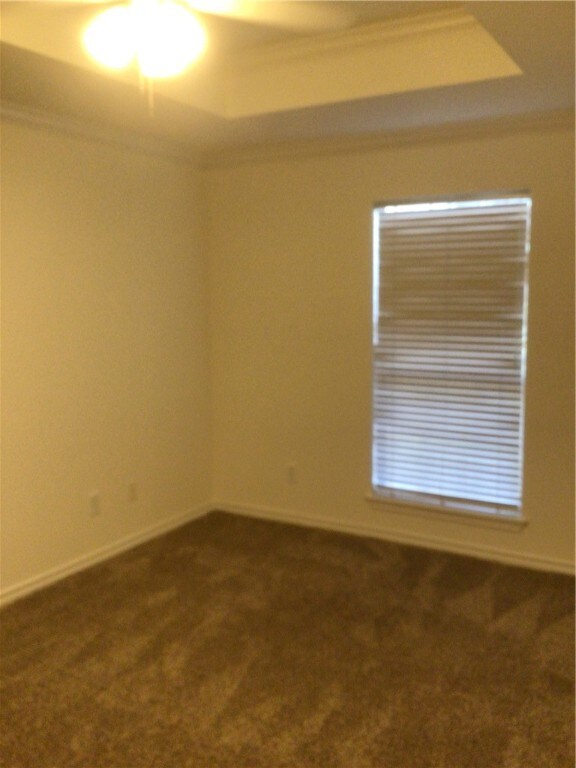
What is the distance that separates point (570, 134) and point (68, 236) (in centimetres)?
258

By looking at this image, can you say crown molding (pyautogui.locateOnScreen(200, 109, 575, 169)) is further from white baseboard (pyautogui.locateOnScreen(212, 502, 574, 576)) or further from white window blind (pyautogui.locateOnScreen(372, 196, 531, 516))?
white baseboard (pyautogui.locateOnScreen(212, 502, 574, 576))

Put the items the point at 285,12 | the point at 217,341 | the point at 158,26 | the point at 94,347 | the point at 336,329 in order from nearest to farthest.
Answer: the point at 158,26
the point at 285,12
the point at 94,347
the point at 336,329
the point at 217,341

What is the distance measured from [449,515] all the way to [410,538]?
0.95ft

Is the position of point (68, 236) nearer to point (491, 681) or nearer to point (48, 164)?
point (48, 164)

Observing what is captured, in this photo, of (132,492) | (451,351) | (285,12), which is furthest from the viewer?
(132,492)

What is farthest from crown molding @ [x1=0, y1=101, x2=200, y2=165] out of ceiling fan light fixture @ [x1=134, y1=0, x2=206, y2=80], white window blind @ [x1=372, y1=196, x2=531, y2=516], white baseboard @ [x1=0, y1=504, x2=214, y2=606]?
white baseboard @ [x1=0, y1=504, x2=214, y2=606]

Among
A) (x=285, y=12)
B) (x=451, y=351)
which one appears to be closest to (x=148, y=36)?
(x=285, y=12)

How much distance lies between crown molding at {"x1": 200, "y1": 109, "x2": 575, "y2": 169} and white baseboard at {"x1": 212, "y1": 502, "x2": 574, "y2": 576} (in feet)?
7.29

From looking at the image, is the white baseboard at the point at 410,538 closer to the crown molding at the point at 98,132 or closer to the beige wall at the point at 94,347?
the beige wall at the point at 94,347

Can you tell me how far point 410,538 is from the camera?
4371 mm

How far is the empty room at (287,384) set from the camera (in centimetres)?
271

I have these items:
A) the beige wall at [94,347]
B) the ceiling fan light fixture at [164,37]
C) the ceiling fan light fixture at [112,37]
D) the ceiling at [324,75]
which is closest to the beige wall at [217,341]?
the beige wall at [94,347]

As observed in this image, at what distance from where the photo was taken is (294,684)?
289cm

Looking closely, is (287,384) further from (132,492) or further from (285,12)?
(285,12)
